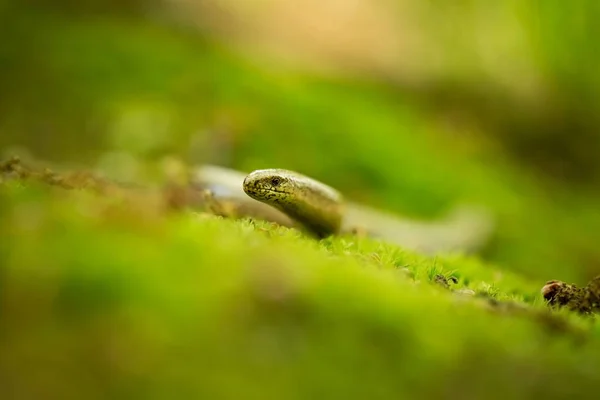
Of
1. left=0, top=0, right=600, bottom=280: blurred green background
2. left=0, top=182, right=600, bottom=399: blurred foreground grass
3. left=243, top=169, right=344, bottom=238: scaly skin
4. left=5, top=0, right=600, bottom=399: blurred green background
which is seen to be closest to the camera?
left=0, top=182, right=600, bottom=399: blurred foreground grass

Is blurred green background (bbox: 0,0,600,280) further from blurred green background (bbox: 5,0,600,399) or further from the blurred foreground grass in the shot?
the blurred foreground grass

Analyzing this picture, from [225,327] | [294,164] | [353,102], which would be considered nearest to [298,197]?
[225,327]

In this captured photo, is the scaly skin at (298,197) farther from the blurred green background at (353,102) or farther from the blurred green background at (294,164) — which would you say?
the blurred green background at (353,102)

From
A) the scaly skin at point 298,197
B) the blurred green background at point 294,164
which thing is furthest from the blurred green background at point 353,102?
the scaly skin at point 298,197

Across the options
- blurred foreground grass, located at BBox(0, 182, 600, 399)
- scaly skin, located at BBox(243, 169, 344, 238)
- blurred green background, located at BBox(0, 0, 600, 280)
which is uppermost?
blurred green background, located at BBox(0, 0, 600, 280)

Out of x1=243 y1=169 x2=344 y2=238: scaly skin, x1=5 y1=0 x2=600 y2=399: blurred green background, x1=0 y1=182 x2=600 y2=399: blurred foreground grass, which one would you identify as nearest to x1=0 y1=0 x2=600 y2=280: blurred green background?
x1=5 y1=0 x2=600 y2=399: blurred green background

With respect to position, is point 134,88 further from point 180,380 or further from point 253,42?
point 180,380

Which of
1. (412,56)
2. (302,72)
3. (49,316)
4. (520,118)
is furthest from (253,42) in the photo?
(49,316)
